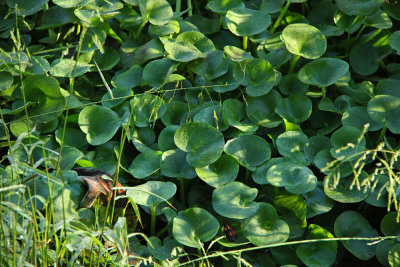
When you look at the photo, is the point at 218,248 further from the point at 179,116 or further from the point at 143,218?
the point at 179,116

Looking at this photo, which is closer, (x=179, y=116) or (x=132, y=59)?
(x=179, y=116)

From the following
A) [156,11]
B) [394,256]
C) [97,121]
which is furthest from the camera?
[156,11]

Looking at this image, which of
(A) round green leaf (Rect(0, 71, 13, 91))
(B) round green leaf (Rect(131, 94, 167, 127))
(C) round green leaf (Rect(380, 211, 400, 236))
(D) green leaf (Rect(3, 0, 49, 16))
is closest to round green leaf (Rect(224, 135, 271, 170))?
(B) round green leaf (Rect(131, 94, 167, 127))

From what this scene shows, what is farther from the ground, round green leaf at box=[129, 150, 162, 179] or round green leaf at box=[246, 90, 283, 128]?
round green leaf at box=[246, 90, 283, 128]

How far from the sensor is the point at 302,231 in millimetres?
1384

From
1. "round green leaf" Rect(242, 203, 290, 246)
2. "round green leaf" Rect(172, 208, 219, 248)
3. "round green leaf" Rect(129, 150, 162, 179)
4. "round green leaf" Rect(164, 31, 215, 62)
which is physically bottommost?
"round green leaf" Rect(242, 203, 290, 246)

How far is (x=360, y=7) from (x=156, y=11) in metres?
0.67

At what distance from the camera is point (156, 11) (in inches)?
68.8

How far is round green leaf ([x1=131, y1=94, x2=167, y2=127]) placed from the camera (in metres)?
1.55

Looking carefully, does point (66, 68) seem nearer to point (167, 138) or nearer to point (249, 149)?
point (167, 138)

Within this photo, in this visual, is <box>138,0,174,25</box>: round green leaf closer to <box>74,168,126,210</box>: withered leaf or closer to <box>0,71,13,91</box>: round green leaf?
<box>0,71,13,91</box>: round green leaf

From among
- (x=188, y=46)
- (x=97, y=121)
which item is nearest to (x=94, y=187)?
(x=97, y=121)

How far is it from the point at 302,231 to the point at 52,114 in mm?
779

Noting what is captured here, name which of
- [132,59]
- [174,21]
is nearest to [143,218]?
[132,59]
